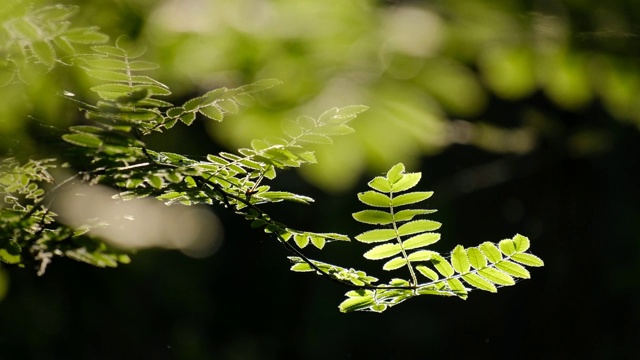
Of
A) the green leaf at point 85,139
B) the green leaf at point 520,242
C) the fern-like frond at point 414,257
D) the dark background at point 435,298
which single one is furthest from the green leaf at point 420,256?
the dark background at point 435,298

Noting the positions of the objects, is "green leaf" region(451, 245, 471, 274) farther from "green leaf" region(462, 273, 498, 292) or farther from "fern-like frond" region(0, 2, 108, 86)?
"fern-like frond" region(0, 2, 108, 86)

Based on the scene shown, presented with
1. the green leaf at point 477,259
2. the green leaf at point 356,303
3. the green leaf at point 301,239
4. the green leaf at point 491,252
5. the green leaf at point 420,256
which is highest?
the green leaf at point 491,252

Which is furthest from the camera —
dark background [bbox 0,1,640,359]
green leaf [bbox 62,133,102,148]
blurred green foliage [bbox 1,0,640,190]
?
dark background [bbox 0,1,640,359]

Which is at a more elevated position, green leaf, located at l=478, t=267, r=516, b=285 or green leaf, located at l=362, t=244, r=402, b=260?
green leaf, located at l=478, t=267, r=516, b=285

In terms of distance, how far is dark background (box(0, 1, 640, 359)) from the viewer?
190 inches

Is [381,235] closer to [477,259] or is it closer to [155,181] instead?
[477,259]

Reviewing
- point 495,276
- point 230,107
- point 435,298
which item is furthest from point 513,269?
point 435,298

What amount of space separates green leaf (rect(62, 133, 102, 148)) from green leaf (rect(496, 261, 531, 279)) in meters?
0.51

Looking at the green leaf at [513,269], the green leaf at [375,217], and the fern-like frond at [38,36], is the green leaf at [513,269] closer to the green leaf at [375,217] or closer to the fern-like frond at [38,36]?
the green leaf at [375,217]

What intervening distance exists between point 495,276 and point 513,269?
24mm

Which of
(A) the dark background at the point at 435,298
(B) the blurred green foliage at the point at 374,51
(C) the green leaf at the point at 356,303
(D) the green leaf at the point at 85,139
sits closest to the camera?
(D) the green leaf at the point at 85,139

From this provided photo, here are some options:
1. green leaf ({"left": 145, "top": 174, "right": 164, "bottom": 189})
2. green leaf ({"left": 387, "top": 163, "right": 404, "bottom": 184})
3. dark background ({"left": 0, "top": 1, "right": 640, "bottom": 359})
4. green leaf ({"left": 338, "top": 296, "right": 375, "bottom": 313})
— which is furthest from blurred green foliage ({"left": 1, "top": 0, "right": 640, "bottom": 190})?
dark background ({"left": 0, "top": 1, "right": 640, "bottom": 359})

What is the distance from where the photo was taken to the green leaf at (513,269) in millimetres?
893

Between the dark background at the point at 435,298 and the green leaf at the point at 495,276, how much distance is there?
208cm
